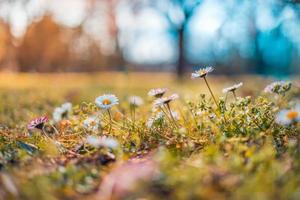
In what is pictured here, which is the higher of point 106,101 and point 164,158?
point 106,101

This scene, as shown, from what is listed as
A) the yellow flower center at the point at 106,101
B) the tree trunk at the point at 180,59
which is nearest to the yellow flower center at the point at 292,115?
the yellow flower center at the point at 106,101

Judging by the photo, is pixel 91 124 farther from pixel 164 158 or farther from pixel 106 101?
pixel 164 158

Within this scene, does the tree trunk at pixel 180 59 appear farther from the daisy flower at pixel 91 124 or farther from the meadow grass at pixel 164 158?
the daisy flower at pixel 91 124

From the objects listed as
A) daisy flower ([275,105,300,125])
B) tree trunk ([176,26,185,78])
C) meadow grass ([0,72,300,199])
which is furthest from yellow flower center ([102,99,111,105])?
tree trunk ([176,26,185,78])

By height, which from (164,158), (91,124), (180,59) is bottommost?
(164,158)

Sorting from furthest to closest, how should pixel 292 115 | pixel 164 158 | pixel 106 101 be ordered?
1. pixel 106 101
2. pixel 292 115
3. pixel 164 158

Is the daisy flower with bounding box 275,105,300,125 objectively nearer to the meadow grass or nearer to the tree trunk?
the meadow grass

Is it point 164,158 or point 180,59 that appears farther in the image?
point 180,59

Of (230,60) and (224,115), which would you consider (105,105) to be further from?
(230,60)

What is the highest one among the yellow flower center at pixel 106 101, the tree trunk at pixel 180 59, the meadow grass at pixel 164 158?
the tree trunk at pixel 180 59

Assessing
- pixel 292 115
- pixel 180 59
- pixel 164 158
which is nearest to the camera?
pixel 164 158

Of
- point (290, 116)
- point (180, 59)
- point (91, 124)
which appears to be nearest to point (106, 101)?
point (91, 124)

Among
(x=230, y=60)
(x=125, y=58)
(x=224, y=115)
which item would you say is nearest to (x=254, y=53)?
(x=230, y=60)
